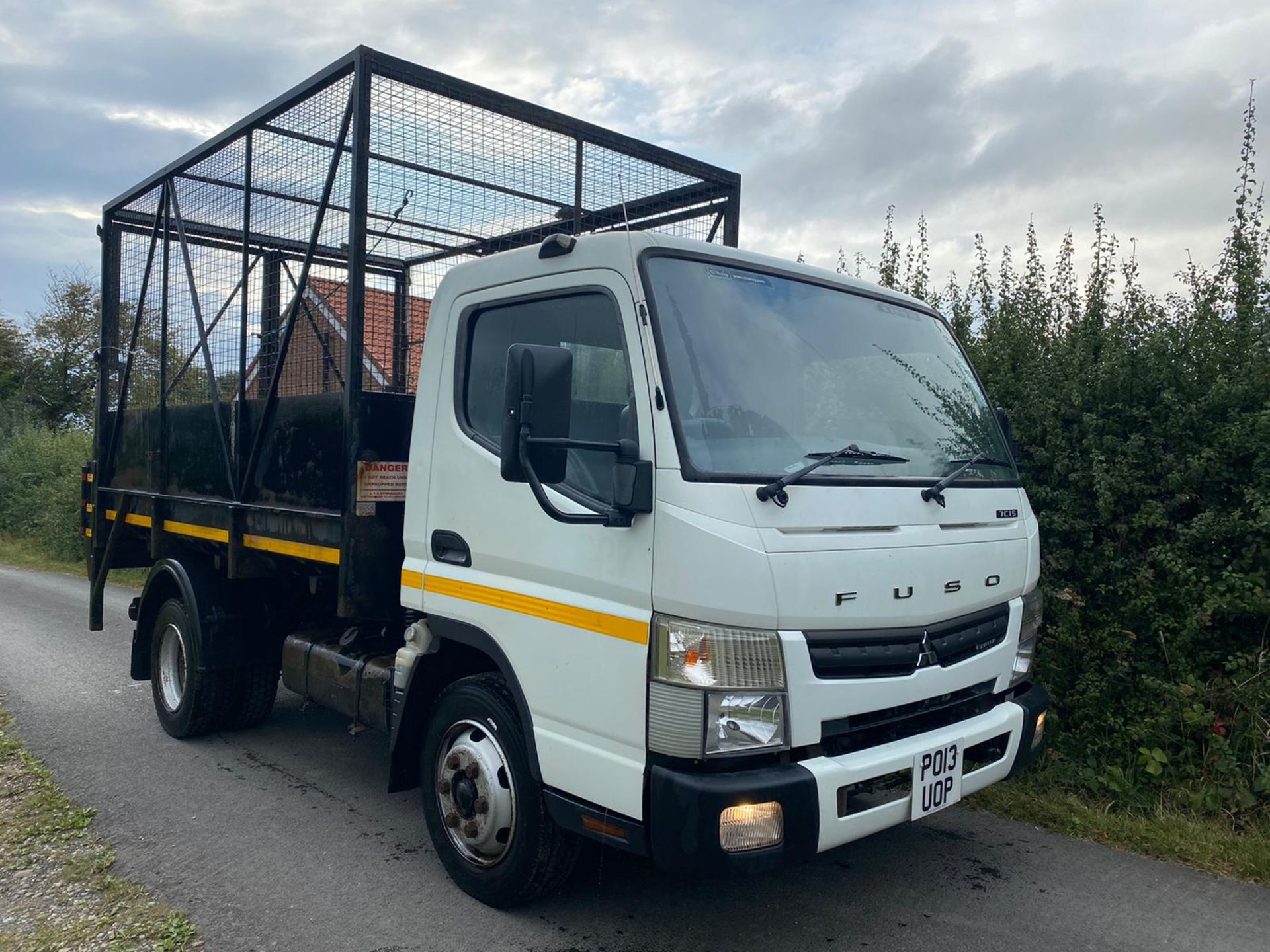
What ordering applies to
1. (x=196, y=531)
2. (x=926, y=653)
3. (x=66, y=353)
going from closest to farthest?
1. (x=926, y=653)
2. (x=196, y=531)
3. (x=66, y=353)

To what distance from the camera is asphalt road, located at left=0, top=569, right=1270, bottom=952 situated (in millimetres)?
3467

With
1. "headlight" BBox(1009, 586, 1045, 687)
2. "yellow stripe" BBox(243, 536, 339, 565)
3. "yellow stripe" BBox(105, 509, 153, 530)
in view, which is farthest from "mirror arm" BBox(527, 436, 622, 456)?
"yellow stripe" BBox(105, 509, 153, 530)

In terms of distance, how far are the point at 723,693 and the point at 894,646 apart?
64 centimetres

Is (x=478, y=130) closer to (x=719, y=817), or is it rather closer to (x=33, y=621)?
(x=719, y=817)

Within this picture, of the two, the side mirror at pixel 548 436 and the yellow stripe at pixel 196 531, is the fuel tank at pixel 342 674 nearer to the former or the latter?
the yellow stripe at pixel 196 531

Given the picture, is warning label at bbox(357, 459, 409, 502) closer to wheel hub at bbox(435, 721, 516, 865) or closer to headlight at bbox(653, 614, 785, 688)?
wheel hub at bbox(435, 721, 516, 865)

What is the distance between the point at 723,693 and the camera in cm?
283

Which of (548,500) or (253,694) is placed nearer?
(548,500)

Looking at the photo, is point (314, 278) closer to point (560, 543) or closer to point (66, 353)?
point (560, 543)

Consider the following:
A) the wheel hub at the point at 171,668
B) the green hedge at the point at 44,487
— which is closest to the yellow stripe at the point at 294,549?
the wheel hub at the point at 171,668

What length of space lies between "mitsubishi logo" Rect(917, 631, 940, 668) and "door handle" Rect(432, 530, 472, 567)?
63.9 inches

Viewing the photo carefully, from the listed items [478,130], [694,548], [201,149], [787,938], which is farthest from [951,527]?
[201,149]

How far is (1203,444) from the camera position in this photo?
15.3 feet

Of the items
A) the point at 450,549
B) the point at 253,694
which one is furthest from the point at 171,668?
the point at 450,549
